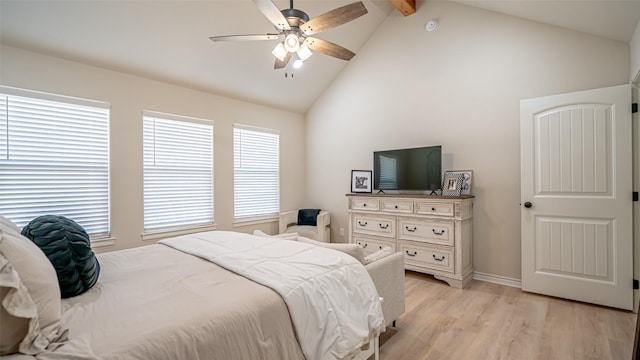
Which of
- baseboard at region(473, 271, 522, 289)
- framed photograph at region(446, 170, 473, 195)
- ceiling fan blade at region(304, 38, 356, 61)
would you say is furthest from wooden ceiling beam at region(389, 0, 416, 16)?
baseboard at region(473, 271, 522, 289)

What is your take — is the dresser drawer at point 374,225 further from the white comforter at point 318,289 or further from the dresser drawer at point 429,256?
the white comforter at point 318,289

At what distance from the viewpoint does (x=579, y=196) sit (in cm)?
286

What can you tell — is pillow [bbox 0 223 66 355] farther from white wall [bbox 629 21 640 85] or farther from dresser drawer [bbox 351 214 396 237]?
white wall [bbox 629 21 640 85]

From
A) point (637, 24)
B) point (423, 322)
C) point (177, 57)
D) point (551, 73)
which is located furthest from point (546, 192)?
point (177, 57)

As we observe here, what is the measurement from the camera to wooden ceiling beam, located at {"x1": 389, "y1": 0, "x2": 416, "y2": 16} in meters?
3.80

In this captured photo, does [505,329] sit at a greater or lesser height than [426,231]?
lesser

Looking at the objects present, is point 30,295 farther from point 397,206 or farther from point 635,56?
point 635,56

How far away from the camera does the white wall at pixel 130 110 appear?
2900 mm

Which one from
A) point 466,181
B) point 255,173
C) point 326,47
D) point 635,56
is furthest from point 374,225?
point 635,56

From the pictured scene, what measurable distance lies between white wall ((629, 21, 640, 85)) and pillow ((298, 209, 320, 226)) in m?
4.05

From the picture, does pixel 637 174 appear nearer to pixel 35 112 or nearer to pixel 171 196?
pixel 171 196

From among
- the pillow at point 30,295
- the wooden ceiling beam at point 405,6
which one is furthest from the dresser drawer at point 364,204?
the pillow at point 30,295

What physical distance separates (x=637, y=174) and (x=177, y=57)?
490cm

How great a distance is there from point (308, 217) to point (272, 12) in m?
3.56
